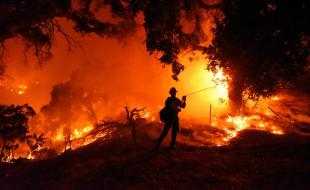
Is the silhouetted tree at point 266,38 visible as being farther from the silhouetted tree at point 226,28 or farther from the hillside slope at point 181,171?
the hillside slope at point 181,171

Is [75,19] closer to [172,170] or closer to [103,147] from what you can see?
[103,147]

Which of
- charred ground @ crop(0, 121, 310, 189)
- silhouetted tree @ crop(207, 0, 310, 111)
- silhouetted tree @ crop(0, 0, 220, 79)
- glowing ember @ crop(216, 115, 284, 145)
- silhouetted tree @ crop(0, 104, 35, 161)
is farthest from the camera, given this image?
glowing ember @ crop(216, 115, 284, 145)

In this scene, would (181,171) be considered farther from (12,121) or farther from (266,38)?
(12,121)

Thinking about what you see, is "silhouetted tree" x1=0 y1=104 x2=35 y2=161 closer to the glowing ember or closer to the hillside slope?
the hillside slope

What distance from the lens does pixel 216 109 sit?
93.9 feet

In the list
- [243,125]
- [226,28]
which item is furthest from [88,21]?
[243,125]

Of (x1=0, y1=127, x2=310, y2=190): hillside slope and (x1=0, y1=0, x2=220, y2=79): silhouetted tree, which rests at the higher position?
(x1=0, y1=0, x2=220, y2=79): silhouetted tree

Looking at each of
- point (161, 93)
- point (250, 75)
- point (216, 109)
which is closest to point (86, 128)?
point (161, 93)

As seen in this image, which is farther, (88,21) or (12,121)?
(12,121)

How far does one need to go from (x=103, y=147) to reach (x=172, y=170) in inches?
237

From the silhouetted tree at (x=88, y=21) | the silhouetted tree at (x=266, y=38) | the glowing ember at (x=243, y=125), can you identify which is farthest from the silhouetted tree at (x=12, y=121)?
the glowing ember at (x=243, y=125)

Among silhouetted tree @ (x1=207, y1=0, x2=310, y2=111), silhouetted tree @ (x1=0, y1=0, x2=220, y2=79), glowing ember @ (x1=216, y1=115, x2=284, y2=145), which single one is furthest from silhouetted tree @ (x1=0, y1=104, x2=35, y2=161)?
glowing ember @ (x1=216, y1=115, x2=284, y2=145)

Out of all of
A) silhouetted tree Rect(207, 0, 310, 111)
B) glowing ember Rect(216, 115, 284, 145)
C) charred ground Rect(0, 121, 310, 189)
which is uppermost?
silhouetted tree Rect(207, 0, 310, 111)

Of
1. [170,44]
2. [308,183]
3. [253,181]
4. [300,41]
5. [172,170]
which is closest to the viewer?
[308,183]
